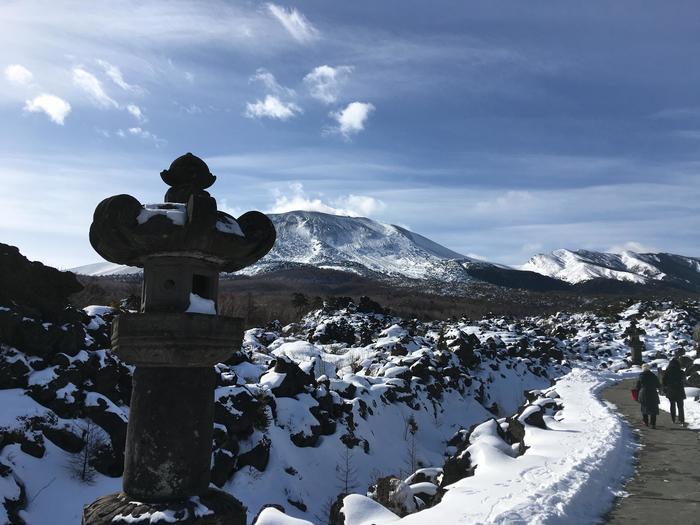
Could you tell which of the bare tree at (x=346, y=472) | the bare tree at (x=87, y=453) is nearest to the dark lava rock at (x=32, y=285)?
the bare tree at (x=87, y=453)

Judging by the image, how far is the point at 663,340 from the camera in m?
43.1

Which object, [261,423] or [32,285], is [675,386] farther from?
[32,285]

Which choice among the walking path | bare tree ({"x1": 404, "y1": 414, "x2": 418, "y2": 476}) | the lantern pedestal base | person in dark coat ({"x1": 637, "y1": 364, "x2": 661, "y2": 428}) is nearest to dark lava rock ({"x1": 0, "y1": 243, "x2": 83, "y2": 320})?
the lantern pedestal base

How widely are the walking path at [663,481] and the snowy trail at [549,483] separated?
0.67ft

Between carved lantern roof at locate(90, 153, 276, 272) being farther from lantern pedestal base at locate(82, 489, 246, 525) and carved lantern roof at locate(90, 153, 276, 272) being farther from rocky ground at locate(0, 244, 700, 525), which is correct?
rocky ground at locate(0, 244, 700, 525)

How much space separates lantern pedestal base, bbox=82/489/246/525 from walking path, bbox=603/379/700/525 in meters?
4.57

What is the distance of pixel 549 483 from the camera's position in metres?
6.78

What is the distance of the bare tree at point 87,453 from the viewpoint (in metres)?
7.16

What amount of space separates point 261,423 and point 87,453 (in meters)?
3.45

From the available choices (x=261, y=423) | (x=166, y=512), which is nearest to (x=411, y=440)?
(x=261, y=423)

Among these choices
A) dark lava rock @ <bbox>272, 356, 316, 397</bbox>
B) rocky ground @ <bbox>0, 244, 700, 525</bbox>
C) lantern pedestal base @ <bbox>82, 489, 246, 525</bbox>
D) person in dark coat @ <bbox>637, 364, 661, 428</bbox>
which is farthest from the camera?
person in dark coat @ <bbox>637, 364, 661, 428</bbox>

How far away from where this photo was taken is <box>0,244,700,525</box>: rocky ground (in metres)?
7.04

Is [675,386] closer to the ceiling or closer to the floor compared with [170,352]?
closer to the floor

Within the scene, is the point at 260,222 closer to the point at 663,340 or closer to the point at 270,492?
the point at 270,492
